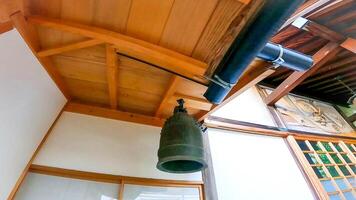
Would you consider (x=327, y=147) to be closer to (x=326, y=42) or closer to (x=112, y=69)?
(x=326, y=42)

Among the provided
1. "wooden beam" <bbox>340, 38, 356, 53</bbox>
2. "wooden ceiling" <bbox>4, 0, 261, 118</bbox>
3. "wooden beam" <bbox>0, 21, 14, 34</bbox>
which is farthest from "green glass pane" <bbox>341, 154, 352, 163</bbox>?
"wooden beam" <bbox>0, 21, 14, 34</bbox>

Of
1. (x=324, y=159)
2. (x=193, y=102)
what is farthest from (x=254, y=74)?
(x=324, y=159)

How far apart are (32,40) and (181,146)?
1.08m

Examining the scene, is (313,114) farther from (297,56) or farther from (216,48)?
(216,48)

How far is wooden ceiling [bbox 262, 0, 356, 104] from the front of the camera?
256 cm

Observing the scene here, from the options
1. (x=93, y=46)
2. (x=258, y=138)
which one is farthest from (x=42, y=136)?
(x=258, y=138)

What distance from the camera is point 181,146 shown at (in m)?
1.11

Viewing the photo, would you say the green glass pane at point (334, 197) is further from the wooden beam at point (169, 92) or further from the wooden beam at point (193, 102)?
the wooden beam at point (169, 92)

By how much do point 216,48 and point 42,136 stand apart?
4.66ft

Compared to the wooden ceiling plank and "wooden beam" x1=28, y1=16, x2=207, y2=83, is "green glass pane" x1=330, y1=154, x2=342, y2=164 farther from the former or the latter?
the wooden ceiling plank

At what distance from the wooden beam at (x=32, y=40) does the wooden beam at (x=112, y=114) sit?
0.22 metres

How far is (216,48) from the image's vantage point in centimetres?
120

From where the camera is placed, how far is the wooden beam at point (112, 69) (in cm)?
126

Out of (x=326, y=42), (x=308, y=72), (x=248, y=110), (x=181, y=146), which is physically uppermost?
(x=326, y=42)
